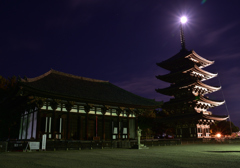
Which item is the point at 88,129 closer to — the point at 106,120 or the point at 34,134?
the point at 106,120

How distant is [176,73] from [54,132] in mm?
27883

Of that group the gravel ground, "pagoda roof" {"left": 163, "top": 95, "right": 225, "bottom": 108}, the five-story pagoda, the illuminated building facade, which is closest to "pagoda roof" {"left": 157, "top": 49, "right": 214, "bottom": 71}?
the five-story pagoda

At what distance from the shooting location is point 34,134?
821 inches

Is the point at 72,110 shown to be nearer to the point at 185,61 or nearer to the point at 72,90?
the point at 72,90

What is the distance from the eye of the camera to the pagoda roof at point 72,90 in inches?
759

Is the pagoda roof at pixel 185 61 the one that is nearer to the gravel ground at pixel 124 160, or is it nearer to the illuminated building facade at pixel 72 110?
the illuminated building facade at pixel 72 110

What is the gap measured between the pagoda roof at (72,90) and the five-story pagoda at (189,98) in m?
11.0

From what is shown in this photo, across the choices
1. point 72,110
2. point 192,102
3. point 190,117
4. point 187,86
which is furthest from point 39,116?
point 187,86

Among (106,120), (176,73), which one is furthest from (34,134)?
(176,73)

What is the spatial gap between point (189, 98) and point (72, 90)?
23562 millimetres

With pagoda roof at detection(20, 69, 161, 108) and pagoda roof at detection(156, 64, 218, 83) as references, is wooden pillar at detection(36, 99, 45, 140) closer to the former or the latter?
pagoda roof at detection(20, 69, 161, 108)

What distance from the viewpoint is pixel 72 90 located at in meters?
23.5

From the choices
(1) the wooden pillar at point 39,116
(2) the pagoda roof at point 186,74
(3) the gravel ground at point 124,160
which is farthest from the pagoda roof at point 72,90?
(2) the pagoda roof at point 186,74

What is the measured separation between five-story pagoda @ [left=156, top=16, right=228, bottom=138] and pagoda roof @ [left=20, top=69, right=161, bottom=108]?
11009 millimetres
